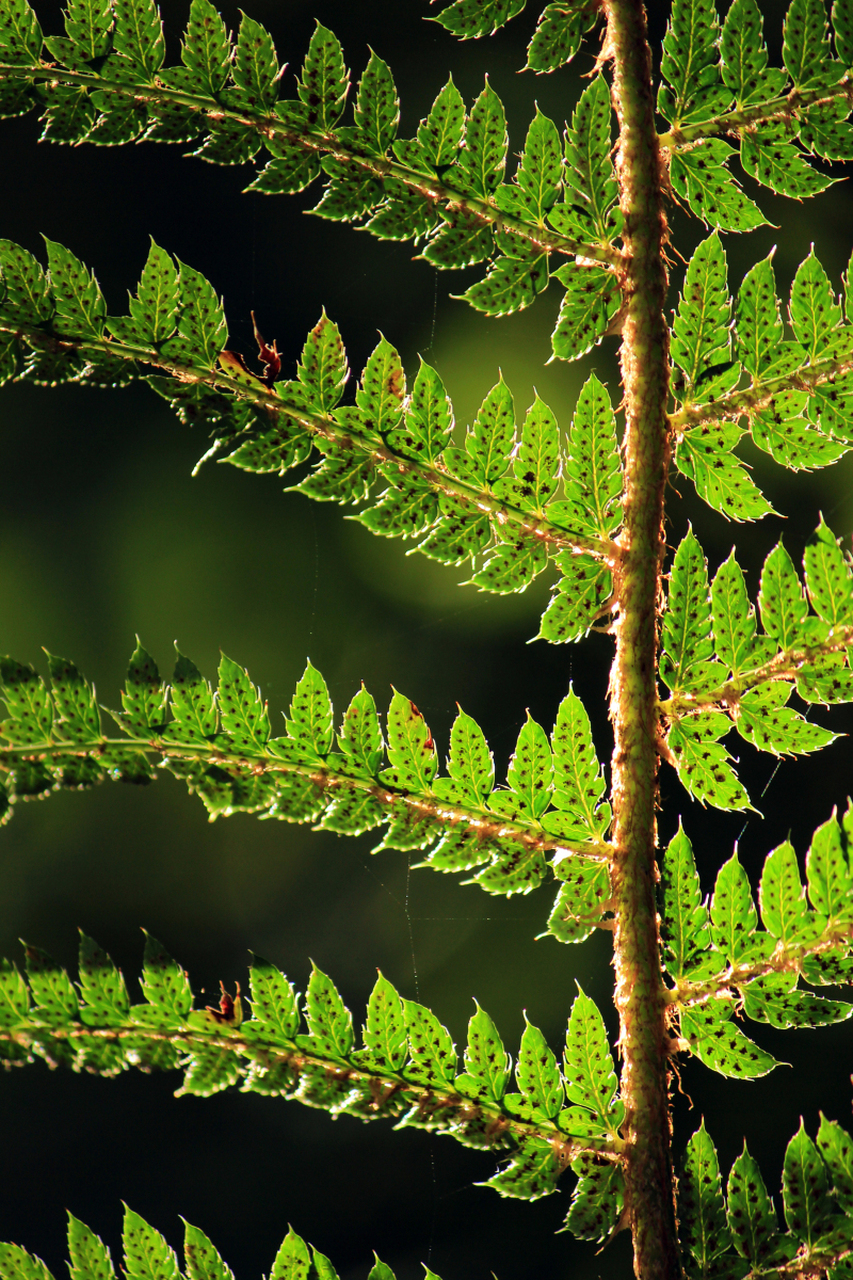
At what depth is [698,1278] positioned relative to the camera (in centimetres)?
105

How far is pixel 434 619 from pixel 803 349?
2117 millimetres

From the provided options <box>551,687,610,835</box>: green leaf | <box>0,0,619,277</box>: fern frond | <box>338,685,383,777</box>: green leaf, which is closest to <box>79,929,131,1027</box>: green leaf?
<box>338,685,383,777</box>: green leaf

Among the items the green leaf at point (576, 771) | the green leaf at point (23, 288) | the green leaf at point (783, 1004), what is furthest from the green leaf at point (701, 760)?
the green leaf at point (23, 288)

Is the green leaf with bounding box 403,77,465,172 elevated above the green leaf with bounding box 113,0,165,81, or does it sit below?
below

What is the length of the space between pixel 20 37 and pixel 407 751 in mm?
1062

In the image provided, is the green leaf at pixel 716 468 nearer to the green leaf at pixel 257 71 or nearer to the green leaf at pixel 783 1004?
the green leaf at pixel 783 1004

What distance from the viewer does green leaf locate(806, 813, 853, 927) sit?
1020 mm

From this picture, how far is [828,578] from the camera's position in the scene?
110 centimetres

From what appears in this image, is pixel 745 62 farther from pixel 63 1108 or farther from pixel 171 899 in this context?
pixel 63 1108

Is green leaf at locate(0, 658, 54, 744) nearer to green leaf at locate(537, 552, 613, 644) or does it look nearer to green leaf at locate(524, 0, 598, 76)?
green leaf at locate(537, 552, 613, 644)

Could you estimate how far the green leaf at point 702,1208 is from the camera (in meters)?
1.06

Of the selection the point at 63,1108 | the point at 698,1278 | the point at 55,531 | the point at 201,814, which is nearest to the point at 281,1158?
the point at 63,1108

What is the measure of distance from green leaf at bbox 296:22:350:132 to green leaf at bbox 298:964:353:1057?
45.2 inches

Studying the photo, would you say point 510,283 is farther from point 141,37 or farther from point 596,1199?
point 596,1199
